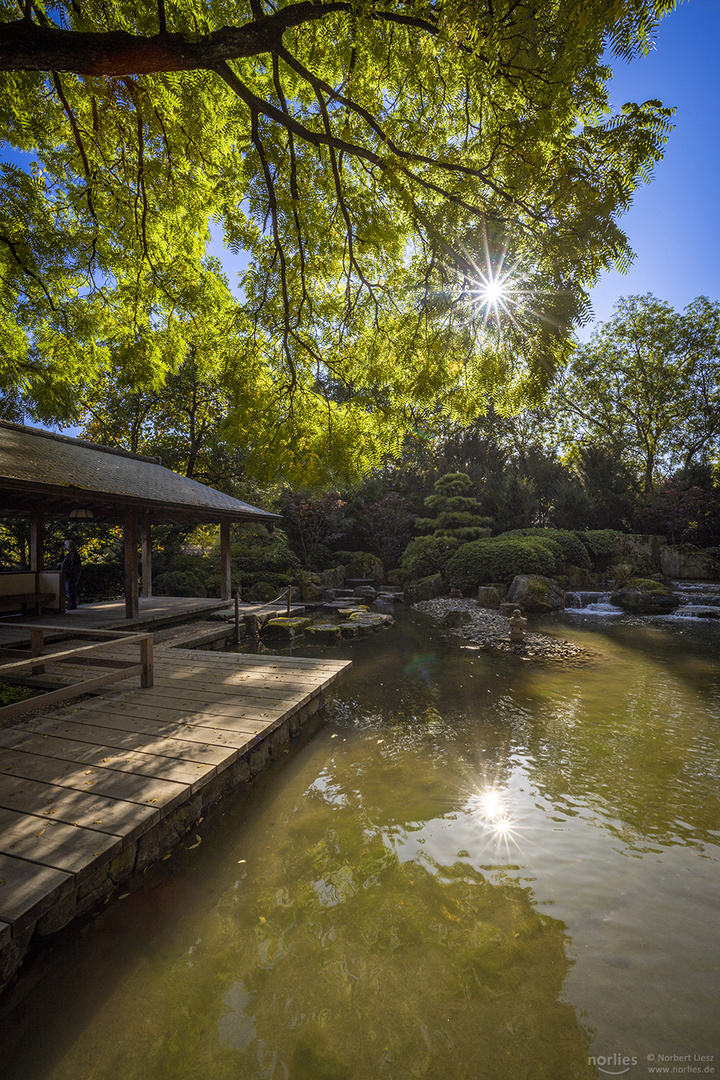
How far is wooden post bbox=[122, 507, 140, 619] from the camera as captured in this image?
899cm

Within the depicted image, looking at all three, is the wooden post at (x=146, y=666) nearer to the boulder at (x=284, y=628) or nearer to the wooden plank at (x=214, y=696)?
the wooden plank at (x=214, y=696)

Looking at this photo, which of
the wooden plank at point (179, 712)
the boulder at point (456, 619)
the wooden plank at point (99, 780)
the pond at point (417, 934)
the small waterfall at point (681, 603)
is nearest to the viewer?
the pond at point (417, 934)

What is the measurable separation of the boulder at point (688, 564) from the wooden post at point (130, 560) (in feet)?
63.4

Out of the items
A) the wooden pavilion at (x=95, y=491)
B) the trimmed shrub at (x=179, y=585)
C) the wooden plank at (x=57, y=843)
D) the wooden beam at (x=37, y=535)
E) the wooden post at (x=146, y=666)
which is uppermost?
the wooden pavilion at (x=95, y=491)

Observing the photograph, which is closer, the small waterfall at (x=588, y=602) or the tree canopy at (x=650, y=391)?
the small waterfall at (x=588, y=602)

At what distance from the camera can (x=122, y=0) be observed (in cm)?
422

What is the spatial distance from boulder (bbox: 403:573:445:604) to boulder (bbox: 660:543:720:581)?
9.54 metres

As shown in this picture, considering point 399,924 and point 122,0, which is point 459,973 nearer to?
point 399,924

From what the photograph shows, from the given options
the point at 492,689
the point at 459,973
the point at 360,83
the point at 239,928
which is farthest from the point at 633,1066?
the point at 360,83

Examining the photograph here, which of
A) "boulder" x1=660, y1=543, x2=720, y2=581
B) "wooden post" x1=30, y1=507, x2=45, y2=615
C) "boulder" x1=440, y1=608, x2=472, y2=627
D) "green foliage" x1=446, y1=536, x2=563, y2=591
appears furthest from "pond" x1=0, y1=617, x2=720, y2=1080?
"boulder" x1=660, y1=543, x2=720, y2=581

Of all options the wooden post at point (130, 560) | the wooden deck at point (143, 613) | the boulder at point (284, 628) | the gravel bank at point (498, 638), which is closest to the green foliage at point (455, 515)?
the gravel bank at point (498, 638)

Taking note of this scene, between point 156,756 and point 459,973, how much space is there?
271 cm

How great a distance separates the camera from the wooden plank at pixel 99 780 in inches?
123

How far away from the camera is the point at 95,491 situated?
7.30 meters
